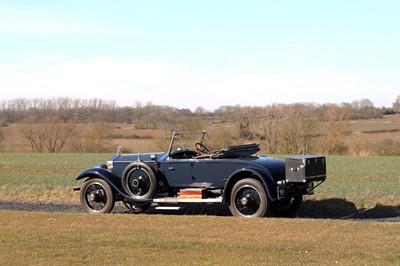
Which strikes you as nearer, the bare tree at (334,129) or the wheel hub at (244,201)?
the wheel hub at (244,201)

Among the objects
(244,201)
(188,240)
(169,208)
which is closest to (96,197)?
(169,208)

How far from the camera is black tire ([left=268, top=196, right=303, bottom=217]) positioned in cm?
1245

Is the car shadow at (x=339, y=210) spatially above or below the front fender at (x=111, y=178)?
below

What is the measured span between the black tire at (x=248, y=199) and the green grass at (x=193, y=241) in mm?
684

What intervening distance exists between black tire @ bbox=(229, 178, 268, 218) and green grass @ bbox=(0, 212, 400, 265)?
68 centimetres

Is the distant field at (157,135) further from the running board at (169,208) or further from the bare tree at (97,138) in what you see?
the running board at (169,208)

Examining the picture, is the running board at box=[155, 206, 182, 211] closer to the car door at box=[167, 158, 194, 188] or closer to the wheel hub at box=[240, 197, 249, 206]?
the car door at box=[167, 158, 194, 188]

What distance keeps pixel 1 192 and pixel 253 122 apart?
4577 centimetres

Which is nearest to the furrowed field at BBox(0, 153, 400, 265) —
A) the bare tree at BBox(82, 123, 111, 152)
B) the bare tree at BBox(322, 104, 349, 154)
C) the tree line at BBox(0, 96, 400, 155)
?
the tree line at BBox(0, 96, 400, 155)

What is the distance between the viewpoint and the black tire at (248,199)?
463 inches

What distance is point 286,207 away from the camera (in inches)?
505

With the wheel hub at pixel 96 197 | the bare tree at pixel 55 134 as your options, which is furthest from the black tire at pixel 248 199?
the bare tree at pixel 55 134

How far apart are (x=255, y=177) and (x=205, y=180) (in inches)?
42.0

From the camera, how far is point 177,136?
14.0 meters
